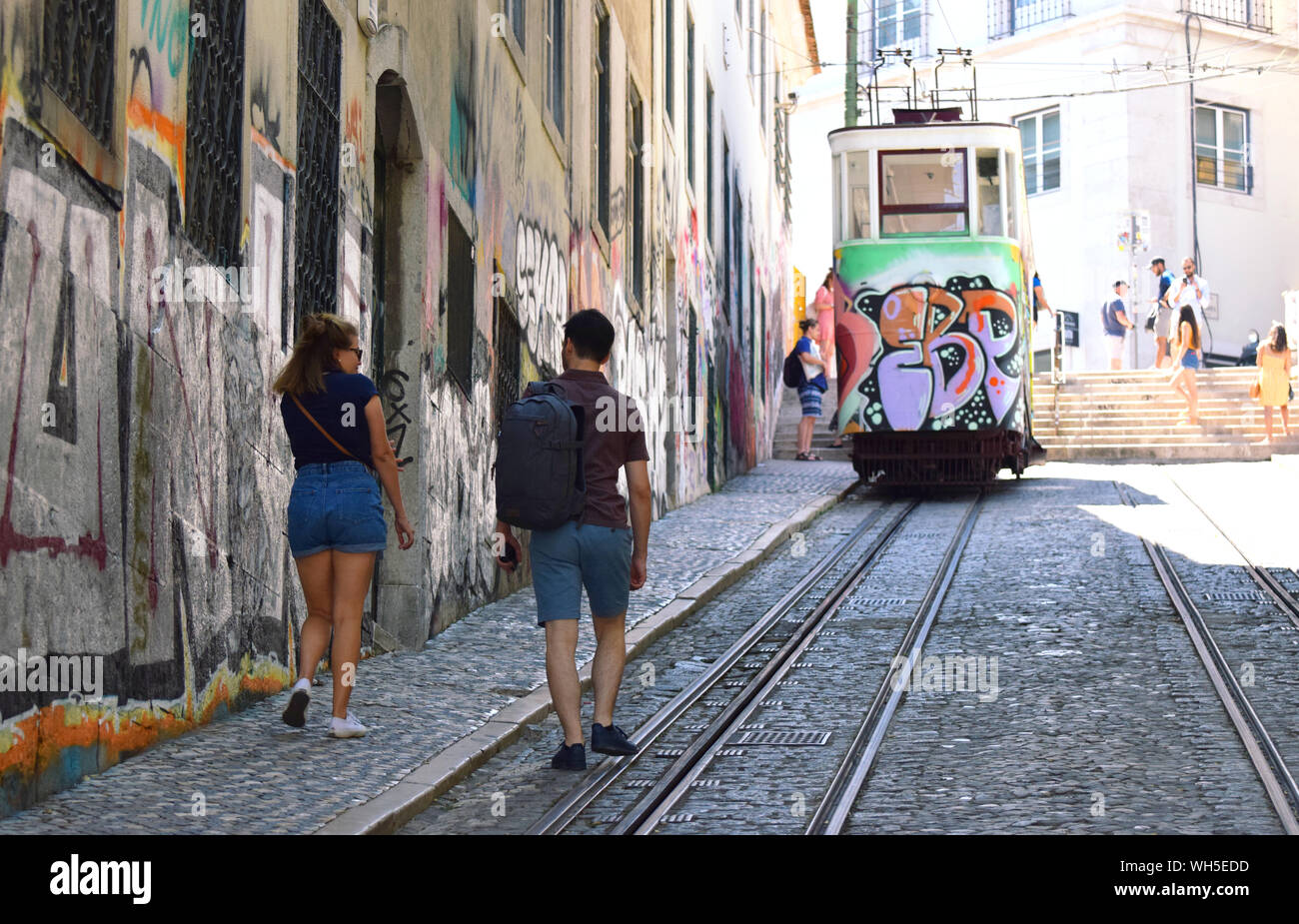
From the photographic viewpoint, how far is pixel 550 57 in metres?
13.2

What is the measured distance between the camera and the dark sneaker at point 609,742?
6.58 metres

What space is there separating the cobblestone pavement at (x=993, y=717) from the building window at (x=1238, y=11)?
89.5 ft

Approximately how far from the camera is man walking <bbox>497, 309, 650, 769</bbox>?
250 inches

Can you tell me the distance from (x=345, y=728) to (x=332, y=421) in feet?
3.84

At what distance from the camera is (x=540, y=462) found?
6.23 meters

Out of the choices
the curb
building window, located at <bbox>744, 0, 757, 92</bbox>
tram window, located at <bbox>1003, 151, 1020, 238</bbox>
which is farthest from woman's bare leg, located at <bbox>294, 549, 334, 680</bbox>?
building window, located at <bbox>744, 0, 757, 92</bbox>

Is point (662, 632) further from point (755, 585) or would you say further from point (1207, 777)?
point (1207, 777)

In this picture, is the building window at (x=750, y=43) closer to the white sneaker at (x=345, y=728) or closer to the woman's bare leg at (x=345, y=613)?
the woman's bare leg at (x=345, y=613)

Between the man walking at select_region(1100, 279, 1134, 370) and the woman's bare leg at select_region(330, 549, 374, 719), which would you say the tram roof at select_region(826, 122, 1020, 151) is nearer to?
the woman's bare leg at select_region(330, 549, 374, 719)

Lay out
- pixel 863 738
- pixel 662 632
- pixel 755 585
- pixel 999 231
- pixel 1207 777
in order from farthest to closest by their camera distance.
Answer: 1. pixel 999 231
2. pixel 755 585
3. pixel 662 632
4. pixel 863 738
5. pixel 1207 777

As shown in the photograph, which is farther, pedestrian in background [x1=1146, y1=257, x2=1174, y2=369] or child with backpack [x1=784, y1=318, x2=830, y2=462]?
pedestrian in background [x1=1146, y1=257, x2=1174, y2=369]

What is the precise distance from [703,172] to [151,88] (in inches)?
636

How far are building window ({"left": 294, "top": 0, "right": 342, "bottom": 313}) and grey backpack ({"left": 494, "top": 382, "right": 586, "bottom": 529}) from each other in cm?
202
